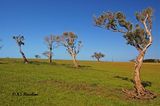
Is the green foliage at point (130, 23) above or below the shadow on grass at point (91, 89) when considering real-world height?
above

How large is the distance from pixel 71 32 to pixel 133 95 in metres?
75.7

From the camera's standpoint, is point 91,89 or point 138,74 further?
point 91,89

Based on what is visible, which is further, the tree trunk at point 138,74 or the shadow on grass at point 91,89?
the tree trunk at point 138,74

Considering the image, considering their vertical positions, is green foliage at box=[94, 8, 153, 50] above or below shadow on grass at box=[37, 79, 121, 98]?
above

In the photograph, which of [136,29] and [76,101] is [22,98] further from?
[136,29]

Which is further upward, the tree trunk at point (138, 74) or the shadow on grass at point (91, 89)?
the tree trunk at point (138, 74)

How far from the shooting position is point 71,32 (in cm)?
10188

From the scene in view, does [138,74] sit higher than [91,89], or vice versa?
[138,74]

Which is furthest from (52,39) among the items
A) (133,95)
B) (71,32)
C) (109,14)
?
(133,95)

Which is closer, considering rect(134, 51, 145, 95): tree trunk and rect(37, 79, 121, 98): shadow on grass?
rect(37, 79, 121, 98): shadow on grass

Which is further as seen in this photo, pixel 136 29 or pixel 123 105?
pixel 136 29

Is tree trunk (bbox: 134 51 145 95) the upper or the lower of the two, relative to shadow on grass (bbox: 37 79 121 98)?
upper

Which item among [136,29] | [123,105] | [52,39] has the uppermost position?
[52,39]

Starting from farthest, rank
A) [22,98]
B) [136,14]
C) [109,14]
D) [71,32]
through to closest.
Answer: [71,32] < [109,14] < [136,14] < [22,98]
